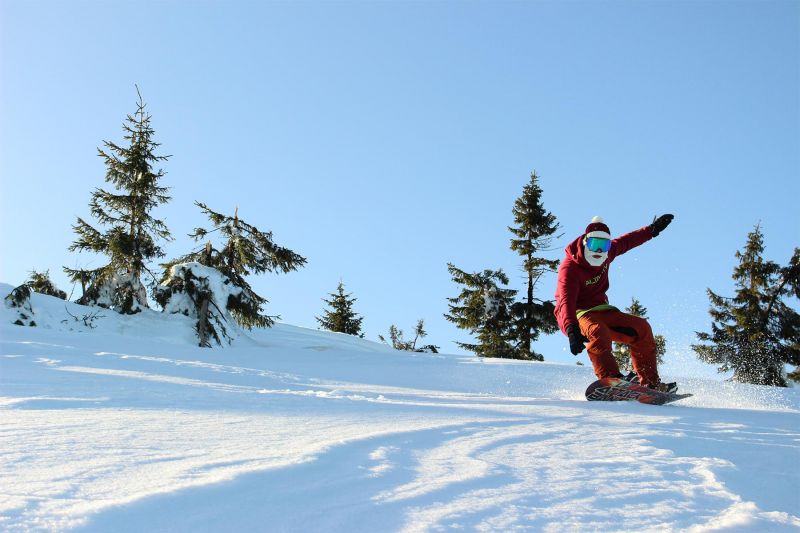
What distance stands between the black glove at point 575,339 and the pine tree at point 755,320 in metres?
21.4

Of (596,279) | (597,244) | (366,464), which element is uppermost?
(597,244)

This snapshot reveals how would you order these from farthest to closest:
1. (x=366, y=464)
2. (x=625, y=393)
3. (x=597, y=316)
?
1. (x=597, y=316)
2. (x=625, y=393)
3. (x=366, y=464)

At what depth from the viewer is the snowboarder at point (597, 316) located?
569 centimetres

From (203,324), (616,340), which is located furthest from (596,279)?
(203,324)

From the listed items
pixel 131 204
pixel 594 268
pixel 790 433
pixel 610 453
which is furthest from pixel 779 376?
pixel 131 204

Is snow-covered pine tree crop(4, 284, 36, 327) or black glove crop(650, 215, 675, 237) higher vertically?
black glove crop(650, 215, 675, 237)

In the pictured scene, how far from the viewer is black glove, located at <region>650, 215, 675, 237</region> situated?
6.81m

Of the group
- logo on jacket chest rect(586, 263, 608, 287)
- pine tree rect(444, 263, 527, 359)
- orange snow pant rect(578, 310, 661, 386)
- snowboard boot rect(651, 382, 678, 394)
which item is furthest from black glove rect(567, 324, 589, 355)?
pine tree rect(444, 263, 527, 359)

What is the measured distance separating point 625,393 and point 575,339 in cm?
74

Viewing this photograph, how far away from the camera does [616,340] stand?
235 inches

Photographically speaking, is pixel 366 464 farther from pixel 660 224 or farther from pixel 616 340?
pixel 660 224

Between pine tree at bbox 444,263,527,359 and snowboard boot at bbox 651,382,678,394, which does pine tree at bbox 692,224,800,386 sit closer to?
pine tree at bbox 444,263,527,359

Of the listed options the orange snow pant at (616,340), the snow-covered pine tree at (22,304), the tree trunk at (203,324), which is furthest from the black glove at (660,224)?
the snow-covered pine tree at (22,304)

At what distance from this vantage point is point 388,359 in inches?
447
